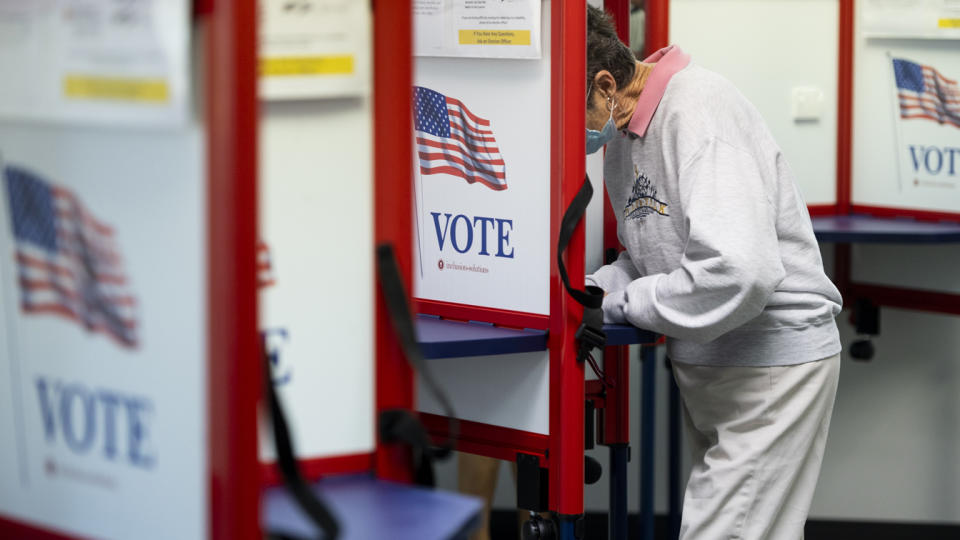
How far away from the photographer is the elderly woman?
1.88 metres

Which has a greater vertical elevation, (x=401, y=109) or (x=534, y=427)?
(x=401, y=109)

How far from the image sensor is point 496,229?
209 centimetres

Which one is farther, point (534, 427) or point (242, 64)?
point (534, 427)

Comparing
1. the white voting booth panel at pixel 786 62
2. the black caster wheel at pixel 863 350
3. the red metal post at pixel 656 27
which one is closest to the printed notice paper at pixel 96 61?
the red metal post at pixel 656 27

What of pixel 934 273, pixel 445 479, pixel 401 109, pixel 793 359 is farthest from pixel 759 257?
pixel 445 479

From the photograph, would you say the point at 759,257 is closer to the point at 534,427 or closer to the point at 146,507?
Result: the point at 534,427

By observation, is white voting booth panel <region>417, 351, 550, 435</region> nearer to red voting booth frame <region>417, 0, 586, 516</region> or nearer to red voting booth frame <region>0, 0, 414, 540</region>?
red voting booth frame <region>417, 0, 586, 516</region>

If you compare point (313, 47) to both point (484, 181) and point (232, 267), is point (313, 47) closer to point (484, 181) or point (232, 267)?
point (232, 267)

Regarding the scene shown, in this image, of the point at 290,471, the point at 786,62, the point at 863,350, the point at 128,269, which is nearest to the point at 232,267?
the point at 128,269

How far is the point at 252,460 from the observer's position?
921 mm

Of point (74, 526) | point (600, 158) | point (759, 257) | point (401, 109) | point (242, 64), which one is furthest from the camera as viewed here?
point (600, 158)

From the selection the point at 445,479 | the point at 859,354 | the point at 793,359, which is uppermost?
the point at 793,359

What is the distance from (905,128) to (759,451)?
5.13ft

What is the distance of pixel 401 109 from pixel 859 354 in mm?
2473
